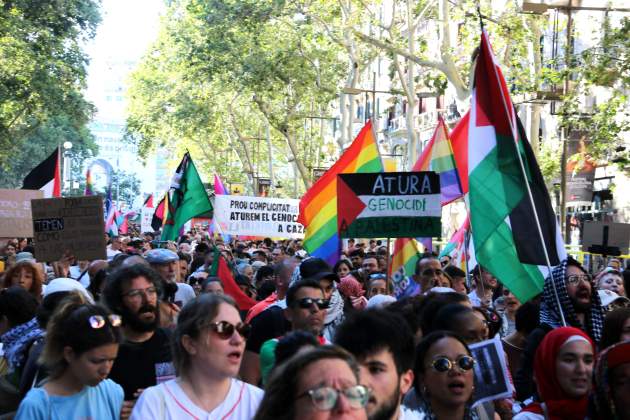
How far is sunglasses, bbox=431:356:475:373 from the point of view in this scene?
4.60m

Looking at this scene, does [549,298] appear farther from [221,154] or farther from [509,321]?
[221,154]

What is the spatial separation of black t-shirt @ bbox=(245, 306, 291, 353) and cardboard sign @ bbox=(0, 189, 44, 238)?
8.95 meters

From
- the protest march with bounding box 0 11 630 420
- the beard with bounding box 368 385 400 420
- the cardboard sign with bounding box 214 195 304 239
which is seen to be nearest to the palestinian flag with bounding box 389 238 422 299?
the protest march with bounding box 0 11 630 420

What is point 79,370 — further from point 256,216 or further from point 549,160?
point 549,160

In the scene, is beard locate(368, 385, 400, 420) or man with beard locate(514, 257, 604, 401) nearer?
beard locate(368, 385, 400, 420)

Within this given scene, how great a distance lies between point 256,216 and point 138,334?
14.0 meters

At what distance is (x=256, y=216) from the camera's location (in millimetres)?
19219

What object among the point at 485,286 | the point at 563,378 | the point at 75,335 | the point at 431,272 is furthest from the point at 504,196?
the point at 485,286

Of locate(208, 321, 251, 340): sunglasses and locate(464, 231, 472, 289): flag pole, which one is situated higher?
locate(208, 321, 251, 340): sunglasses

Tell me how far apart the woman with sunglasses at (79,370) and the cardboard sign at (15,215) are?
10.3 meters

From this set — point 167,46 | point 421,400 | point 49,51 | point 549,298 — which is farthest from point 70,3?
point 421,400

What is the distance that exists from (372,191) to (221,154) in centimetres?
5750

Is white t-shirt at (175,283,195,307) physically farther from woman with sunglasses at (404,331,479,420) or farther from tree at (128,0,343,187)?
tree at (128,0,343,187)

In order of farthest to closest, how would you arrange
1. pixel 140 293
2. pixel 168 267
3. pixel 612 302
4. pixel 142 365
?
pixel 168 267
pixel 612 302
pixel 140 293
pixel 142 365
